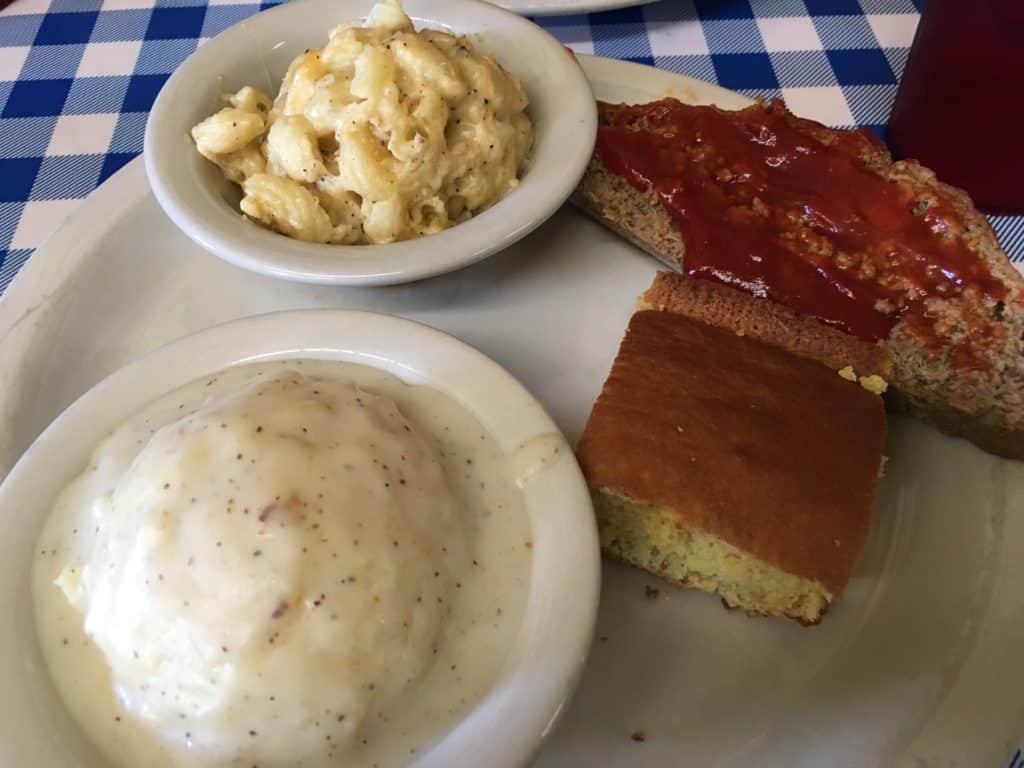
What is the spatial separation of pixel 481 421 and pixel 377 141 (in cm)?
58

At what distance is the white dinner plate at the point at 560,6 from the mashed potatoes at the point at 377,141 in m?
0.66

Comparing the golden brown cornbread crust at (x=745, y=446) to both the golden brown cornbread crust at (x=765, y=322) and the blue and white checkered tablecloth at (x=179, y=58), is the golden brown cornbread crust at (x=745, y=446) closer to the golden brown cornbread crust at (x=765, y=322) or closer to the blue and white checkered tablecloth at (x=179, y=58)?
the golden brown cornbread crust at (x=765, y=322)

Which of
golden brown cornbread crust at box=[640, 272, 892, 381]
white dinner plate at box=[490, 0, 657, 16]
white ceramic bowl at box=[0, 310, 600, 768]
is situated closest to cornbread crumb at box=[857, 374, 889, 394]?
golden brown cornbread crust at box=[640, 272, 892, 381]

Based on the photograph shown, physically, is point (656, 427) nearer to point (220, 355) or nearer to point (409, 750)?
point (409, 750)

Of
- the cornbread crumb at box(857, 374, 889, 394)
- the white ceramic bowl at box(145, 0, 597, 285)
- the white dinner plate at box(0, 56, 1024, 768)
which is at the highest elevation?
the white ceramic bowl at box(145, 0, 597, 285)

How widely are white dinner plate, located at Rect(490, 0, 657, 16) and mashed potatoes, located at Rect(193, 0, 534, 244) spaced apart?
659 millimetres

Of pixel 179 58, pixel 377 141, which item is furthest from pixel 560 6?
pixel 179 58

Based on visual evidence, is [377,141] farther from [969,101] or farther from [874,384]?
[969,101]

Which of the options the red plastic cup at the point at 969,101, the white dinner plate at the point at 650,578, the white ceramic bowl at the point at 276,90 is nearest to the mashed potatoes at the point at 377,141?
the white ceramic bowl at the point at 276,90

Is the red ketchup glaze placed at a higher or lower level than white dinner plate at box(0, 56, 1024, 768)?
higher

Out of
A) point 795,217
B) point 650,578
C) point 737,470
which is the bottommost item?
point 650,578

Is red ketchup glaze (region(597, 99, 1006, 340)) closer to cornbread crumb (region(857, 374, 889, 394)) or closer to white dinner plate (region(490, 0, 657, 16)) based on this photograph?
cornbread crumb (region(857, 374, 889, 394))

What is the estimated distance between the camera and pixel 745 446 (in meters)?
1.33

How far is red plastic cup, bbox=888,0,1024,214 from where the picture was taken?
1681 millimetres
